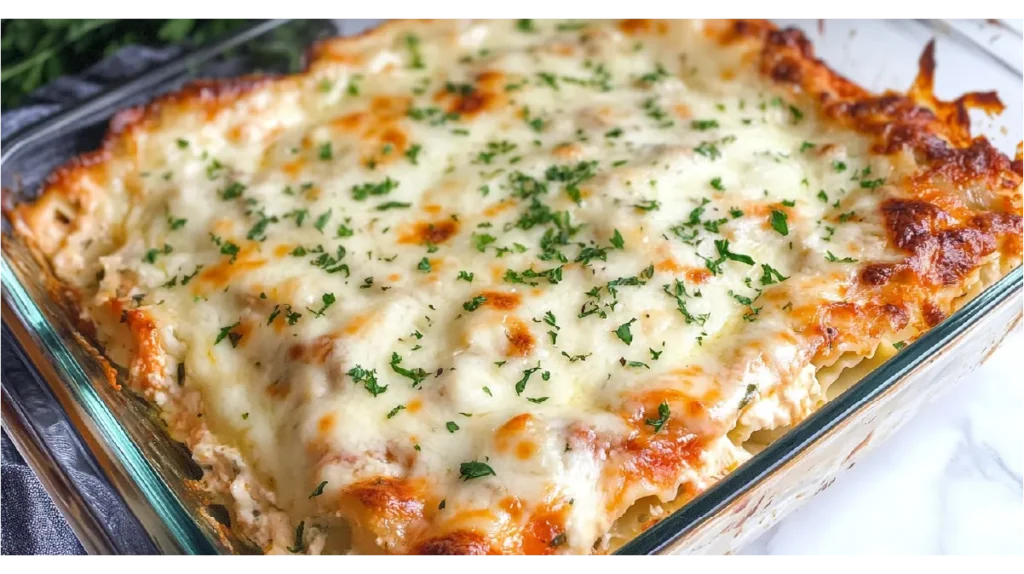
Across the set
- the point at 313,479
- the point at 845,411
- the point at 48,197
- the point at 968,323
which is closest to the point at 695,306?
the point at 845,411

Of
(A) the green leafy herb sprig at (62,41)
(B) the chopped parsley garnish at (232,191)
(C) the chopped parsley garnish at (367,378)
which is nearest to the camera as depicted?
(C) the chopped parsley garnish at (367,378)

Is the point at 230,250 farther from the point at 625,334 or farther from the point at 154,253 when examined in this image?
the point at 625,334

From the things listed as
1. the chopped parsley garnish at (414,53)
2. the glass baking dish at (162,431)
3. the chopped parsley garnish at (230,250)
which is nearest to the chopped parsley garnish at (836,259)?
the glass baking dish at (162,431)

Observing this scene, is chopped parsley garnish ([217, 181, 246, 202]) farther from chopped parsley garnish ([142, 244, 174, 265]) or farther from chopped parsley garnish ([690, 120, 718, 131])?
chopped parsley garnish ([690, 120, 718, 131])

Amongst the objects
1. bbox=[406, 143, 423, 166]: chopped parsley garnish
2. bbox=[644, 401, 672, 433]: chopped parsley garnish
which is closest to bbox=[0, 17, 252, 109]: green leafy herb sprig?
bbox=[406, 143, 423, 166]: chopped parsley garnish

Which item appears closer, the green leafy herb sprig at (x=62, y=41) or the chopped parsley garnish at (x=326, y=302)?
the chopped parsley garnish at (x=326, y=302)

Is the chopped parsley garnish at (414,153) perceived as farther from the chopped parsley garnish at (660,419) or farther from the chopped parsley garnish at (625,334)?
the chopped parsley garnish at (660,419)
